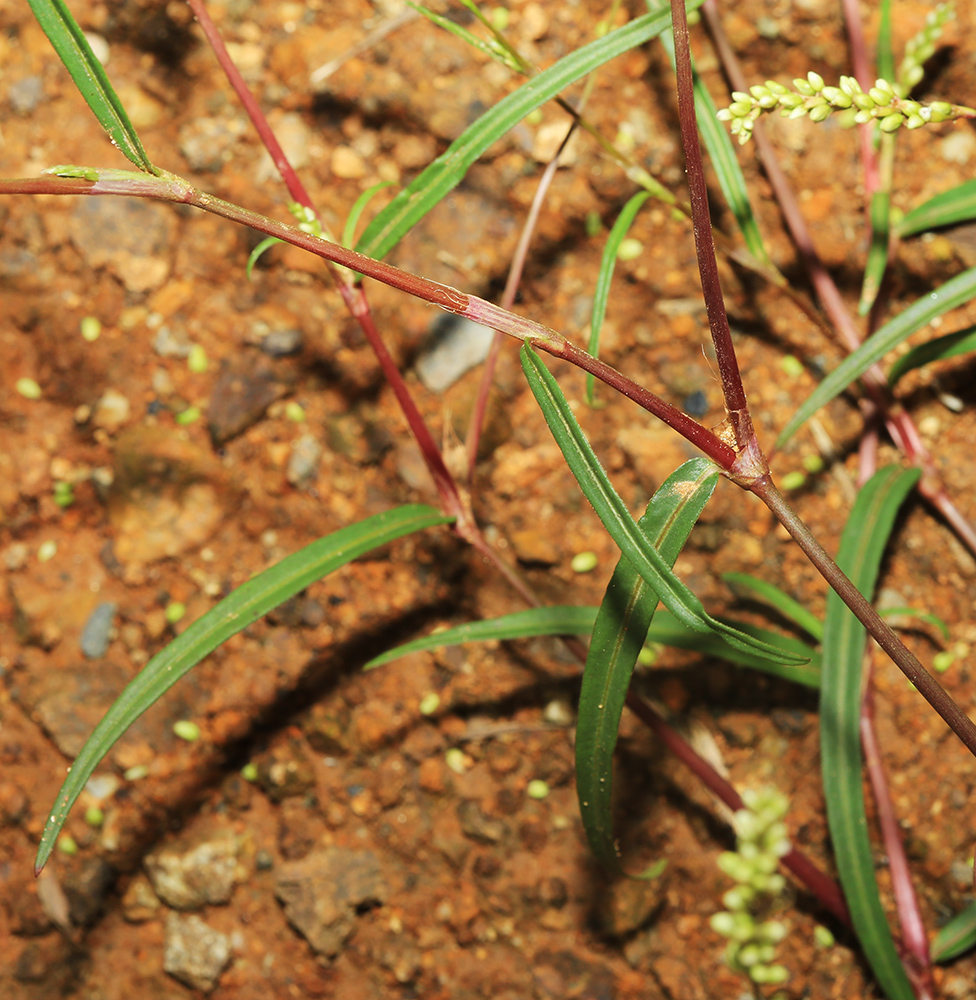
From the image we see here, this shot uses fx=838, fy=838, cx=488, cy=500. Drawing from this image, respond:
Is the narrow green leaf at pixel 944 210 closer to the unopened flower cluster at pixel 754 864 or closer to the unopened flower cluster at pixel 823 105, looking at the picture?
the unopened flower cluster at pixel 823 105

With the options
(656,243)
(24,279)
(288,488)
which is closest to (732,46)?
(656,243)

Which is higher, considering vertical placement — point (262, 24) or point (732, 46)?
point (262, 24)

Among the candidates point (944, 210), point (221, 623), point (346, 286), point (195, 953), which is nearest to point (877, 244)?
point (944, 210)

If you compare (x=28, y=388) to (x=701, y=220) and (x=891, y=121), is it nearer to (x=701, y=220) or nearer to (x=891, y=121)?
(x=701, y=220)

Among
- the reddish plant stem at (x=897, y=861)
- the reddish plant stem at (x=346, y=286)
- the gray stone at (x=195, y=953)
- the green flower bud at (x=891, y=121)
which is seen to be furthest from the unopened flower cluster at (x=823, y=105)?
the gray stone at (x=195, y=953)

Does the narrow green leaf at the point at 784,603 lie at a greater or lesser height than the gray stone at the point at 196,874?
greater

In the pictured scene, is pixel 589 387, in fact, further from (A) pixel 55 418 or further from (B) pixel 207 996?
(B) pixel 207 996
